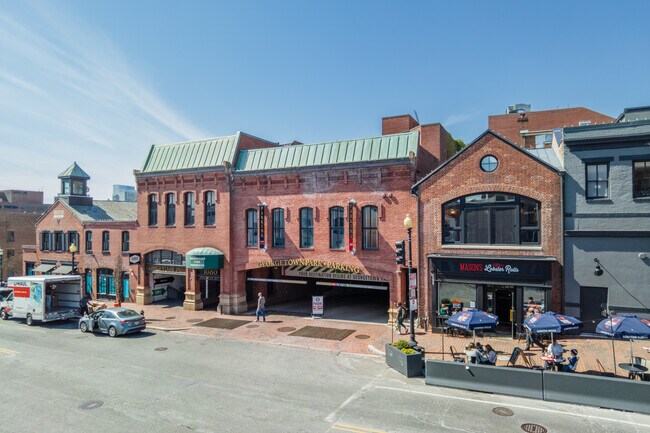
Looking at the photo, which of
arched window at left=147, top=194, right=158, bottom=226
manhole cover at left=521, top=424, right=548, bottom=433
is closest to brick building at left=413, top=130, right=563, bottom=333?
manhole cover at left=521, top=424, right=548, bottom=433

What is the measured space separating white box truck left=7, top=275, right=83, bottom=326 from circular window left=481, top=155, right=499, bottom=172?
24800 mm

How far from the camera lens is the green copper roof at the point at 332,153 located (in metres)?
23.5

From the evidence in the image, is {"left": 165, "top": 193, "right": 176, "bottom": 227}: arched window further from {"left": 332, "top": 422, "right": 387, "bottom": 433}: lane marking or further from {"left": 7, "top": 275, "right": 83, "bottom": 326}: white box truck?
{"left": 332, "top": 422, "right": 387, "bottom": 433}: lane marking

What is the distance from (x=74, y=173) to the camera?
39.6m

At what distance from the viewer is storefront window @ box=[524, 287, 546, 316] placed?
750 inches

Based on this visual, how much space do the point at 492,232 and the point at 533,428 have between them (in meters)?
11.0

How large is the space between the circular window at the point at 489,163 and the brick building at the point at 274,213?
356 centimetres

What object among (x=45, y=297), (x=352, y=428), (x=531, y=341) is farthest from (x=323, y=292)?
(x=352, y=428)

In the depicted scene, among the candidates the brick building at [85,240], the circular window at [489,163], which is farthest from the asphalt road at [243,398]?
the brick building at [85,240]

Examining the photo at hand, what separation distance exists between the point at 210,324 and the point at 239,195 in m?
8.43

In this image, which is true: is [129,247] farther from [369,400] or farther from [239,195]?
[369,400]

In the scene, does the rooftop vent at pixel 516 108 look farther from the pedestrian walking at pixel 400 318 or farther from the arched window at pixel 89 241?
the arched window at pixel 89 241

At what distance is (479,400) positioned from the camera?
41.8ft

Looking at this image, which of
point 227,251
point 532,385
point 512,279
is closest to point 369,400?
point 532,385
